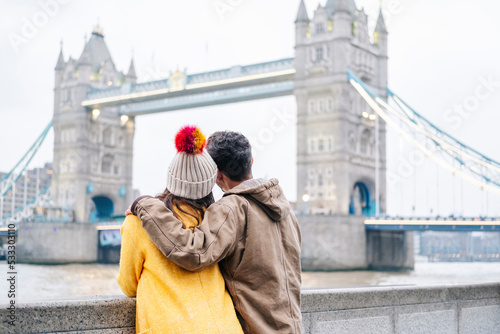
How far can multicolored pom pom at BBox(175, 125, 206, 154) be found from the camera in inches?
90.2

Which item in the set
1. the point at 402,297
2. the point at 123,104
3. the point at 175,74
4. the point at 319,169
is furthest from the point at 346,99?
the point at 402,297

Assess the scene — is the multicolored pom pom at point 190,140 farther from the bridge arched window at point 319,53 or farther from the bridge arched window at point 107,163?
the bridge arched window at point 107,163

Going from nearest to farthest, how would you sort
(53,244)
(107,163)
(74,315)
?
(74,315) → (53,244) → (107,163)

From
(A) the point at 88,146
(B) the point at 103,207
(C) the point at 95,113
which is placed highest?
(C) the point at 95,113

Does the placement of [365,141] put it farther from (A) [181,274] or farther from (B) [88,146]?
(A) [181,274]

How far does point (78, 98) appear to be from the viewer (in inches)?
1801

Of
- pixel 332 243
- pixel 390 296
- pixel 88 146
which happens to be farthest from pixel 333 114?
pixel 390 296

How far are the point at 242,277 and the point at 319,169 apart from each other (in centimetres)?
3330

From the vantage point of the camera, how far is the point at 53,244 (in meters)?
37.9

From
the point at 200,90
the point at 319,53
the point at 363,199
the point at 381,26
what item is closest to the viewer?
the point at 319,53

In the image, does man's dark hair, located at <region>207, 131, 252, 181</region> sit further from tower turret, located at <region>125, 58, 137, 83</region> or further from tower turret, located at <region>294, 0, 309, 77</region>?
tower turret, located at <region>125, 58, 137, 83</region>

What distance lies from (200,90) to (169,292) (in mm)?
38611

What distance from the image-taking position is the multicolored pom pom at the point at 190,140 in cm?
229

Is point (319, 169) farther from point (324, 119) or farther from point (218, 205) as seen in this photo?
point (218, 205)
